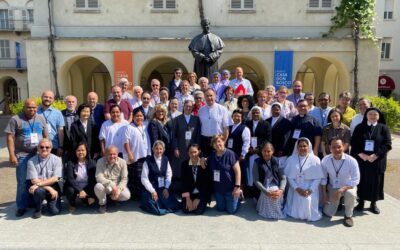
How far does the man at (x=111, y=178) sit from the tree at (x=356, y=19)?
47.3 feet

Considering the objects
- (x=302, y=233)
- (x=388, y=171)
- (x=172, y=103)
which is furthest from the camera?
(x=388, y=171)

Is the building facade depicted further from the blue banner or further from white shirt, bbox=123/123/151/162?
the blue banner

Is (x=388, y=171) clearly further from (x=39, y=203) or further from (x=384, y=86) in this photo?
(x=384, y=86)

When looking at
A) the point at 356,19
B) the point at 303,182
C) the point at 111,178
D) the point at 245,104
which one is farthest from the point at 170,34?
the point at 303,182

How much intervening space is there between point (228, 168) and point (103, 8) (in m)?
13.9

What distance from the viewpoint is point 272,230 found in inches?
205

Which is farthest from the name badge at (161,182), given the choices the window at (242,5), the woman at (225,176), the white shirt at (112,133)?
the window at (242,5)

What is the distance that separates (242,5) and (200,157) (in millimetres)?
12996

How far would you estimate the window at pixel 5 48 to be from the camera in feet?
111

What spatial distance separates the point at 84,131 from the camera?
6.22 m

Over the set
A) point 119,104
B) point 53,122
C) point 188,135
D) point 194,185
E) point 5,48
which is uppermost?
point 5,48

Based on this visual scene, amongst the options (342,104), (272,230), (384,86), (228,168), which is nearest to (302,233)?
(272,230)

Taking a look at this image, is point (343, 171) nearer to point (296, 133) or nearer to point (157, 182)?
Result: point (296, 133)

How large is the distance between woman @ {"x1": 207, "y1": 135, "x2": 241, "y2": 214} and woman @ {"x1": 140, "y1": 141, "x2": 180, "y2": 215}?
794 millimetres
